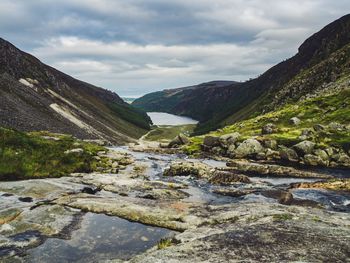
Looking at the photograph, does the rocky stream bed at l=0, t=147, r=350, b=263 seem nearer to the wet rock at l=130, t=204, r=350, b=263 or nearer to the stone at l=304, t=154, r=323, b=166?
the wet rock at l=130, t=204, r=350, b=263

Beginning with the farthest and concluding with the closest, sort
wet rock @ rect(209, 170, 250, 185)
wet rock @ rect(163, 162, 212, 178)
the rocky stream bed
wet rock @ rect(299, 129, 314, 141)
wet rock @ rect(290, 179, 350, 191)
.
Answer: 1. wet rock @ rect(299, 129, 314, 141)
2. wet rock @ rect(163, 162, 212, 178)
3. wet rock @ rect(209, 170, 250, 185)
4. wet rock @ rect(290, 179, 350, 191)
5. the rocky stream bed

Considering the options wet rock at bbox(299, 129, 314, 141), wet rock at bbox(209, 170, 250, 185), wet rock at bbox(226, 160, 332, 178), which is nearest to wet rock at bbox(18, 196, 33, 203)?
wet rock at bbox(209, 170, 250, 185)

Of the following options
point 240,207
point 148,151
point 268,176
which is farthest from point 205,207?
point 148,151

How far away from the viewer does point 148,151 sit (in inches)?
5167

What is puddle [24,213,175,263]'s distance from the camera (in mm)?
25516

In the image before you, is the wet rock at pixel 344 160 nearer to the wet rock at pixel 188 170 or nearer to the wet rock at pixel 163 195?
the wet rock at pixel 188 170

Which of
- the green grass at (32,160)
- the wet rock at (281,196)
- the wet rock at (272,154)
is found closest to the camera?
the wet rock at (281,196)

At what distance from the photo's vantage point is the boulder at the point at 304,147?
313ft

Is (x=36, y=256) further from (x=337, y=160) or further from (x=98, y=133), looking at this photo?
(x=98, y=133)

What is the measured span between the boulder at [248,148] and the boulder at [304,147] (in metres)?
9.67

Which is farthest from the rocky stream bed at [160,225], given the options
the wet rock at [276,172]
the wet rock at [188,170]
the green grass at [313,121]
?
the green grass at [313,121]

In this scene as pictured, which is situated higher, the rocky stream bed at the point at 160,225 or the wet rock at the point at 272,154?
the rocky stream bed at the point at 160,225

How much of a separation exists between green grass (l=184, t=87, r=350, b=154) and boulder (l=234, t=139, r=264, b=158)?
746 cm

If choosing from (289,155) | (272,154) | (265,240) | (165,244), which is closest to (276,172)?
(289,155)
